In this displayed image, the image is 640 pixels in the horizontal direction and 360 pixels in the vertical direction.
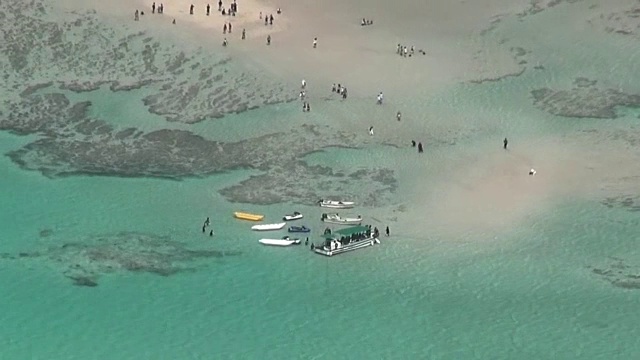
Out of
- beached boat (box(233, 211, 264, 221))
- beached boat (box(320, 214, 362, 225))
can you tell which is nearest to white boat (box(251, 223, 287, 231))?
beached boat (box(233, 211, 264, 221))

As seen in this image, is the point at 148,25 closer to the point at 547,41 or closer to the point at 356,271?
the point at 547,41

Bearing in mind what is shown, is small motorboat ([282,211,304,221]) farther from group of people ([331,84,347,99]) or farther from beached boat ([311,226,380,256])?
group of people ([331,84,347,99])

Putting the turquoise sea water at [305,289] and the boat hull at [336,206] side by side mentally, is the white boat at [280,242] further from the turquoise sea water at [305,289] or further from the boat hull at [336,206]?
the boat hull at [336,206]

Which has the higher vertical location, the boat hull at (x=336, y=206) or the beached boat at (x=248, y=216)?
the boat hull at (x=336, y=206)

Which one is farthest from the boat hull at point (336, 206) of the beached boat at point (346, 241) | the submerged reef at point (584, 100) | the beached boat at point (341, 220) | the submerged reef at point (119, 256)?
the submerged reef at point (584, 100)

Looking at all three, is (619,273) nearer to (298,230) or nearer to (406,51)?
(298,230)

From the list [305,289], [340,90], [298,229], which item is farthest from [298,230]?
[340,90]
